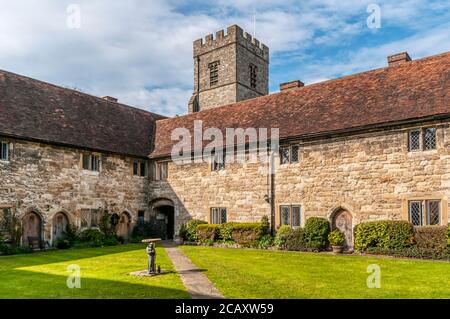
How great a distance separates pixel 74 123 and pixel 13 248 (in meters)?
7.25

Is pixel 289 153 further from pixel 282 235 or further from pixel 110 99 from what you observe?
pixel 110 99

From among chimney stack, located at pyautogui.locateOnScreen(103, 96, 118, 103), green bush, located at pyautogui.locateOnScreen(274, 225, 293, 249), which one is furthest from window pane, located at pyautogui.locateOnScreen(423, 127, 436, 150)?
chimney stack, located at pyautogui.locateOnScreen(103, 96, 118, 103)

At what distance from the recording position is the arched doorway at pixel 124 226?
74.4ft

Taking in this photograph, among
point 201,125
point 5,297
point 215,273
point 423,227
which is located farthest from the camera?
point 201,125

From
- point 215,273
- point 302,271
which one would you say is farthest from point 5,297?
point 302,271

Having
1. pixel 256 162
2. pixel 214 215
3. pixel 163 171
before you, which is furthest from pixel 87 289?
Result: pixel 163 171

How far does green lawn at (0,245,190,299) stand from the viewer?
29.0 ft

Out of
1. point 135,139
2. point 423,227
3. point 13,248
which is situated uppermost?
point 135,139

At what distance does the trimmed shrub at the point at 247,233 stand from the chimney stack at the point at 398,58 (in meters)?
10.5

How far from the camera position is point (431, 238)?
Result: 14500 mm

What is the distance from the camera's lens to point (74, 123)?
856 inches

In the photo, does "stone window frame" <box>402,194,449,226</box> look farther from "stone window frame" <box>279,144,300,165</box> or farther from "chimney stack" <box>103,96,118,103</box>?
"chimney stack" <box>103,96,118,103</box>

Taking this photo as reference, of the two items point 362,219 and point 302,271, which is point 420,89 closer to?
point 362,219

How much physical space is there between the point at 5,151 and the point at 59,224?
4370 millimetres
